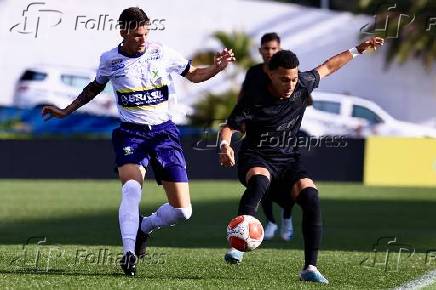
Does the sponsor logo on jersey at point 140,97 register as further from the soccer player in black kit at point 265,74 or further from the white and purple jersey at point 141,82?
the soccer player in black kit at point 265,74

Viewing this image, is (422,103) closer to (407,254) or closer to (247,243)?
(407,254)

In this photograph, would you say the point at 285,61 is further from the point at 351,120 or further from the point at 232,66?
the point at 232,66

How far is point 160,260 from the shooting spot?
33.5 ft

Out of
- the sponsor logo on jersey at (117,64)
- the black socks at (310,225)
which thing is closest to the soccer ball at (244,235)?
the black socks at (310,225)

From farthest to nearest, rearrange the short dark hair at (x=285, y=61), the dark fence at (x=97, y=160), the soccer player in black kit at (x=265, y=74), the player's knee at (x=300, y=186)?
the dark fence at (x=97, y=160)
the soccer player in black kit at (x=265, y=74)
the player's knee at (x=300, y=186)
the short dark hair at (x=285, y=61)

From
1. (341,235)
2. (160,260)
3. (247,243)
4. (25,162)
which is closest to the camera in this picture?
(247,243)

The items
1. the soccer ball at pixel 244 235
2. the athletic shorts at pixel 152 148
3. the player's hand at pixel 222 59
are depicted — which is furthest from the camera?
the player's hand at pixel 222 59

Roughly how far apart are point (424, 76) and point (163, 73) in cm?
3068

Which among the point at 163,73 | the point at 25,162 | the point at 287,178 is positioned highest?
the point at 163,73

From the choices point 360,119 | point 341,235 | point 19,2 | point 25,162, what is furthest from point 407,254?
point 19,2

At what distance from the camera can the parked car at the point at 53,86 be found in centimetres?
3353

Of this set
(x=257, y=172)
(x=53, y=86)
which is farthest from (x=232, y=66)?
(x=257, y=172)

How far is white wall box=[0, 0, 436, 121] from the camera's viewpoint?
3684 centimetres

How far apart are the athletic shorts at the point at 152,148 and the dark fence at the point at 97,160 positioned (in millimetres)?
16120
